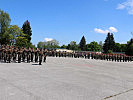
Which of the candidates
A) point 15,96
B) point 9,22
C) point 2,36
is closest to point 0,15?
point 9,22

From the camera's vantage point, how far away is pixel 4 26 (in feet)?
193

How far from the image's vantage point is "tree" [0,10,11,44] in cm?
5664

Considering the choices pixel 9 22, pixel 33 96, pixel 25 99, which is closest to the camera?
pixel 25 99

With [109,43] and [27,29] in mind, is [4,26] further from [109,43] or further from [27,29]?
[109,43]

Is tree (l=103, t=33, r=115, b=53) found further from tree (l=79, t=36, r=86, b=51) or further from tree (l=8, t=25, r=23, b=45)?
tree (l=8, t=25, r=23, b=45)

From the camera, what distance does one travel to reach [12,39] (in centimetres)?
5975

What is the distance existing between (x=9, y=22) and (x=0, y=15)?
4.32 metres

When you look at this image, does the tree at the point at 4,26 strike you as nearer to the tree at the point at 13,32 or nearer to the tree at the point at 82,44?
the tree at the point at 13,32

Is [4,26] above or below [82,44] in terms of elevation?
above

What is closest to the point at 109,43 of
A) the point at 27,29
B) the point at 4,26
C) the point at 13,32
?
the point at 27,29

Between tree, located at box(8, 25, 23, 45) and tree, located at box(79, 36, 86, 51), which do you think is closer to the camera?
tree, located at box(8, 25, 23, 45)

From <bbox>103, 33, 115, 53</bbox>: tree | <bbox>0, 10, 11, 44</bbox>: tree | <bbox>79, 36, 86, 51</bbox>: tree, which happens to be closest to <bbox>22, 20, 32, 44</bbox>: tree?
<bbox>0, 10, 11, 44</bbox>: tree

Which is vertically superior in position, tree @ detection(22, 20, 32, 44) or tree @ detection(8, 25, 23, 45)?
tree @ detection(22, 20, 32, 44)

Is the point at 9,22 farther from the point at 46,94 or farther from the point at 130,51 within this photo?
the point at 46,94
